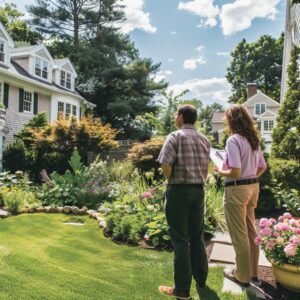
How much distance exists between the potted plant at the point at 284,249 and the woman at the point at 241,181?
10.9 inches

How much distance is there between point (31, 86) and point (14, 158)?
6189 mm

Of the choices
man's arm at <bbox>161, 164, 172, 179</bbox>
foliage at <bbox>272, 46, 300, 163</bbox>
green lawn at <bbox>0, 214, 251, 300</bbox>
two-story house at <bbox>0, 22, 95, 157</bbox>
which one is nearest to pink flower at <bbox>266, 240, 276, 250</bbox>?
green lawn at <bbox>0, 214, 251, 300</bbox>

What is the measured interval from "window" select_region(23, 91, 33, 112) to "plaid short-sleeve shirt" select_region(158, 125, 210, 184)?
17.0 metres

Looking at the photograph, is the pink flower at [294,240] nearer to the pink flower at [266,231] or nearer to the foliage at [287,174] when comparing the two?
the pink flower at [266,231]

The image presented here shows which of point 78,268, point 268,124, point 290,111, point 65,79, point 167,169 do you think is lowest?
point 78,268

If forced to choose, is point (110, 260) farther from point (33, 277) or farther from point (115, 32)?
point (115, 32)

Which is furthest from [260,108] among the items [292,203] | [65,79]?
[292,203]

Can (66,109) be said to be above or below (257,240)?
above

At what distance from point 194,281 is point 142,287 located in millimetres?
574

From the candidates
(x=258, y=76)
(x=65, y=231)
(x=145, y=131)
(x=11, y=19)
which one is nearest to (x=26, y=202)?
(x=65, y=231)

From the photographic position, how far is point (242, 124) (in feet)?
11.4

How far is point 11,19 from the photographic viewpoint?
108 ft

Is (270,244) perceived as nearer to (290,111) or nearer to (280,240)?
(280,240)

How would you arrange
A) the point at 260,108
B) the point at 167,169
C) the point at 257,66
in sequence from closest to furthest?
the point at 167,169, the point at 260,108, the point at 257,66
